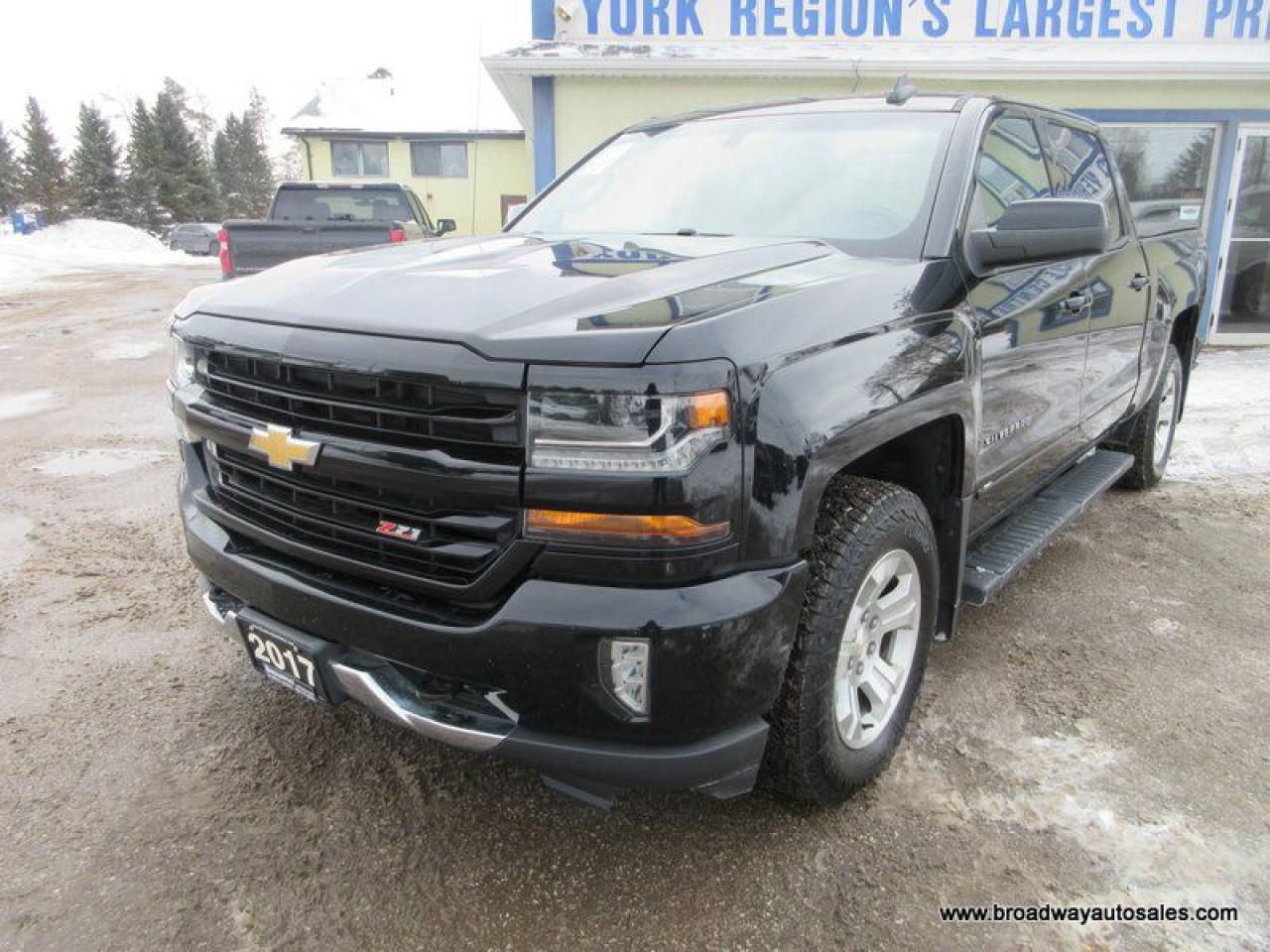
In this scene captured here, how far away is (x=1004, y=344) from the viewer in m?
2.80

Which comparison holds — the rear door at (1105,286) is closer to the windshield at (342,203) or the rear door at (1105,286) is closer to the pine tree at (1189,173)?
the pine tree at (1189,173)

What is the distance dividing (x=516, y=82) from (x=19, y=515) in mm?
6973

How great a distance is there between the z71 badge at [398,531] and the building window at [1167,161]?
397 inches

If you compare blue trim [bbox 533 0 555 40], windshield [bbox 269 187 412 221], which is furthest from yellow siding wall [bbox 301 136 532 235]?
blue trim [bbox 533 0 555 40]

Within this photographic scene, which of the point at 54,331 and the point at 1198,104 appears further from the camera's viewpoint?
the point at 54,331

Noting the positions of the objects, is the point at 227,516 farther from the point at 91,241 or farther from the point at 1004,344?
the point at 91,241

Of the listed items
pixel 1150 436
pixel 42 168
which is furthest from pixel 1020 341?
pixel 42 168

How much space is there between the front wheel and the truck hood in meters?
0.60

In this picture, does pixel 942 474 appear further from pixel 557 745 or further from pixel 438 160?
pixel 438 160

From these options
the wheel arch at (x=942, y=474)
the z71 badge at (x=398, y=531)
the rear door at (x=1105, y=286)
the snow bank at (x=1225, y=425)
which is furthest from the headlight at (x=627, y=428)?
the snow bank at (x=1225, y=425)

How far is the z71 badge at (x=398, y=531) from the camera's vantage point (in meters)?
1.96

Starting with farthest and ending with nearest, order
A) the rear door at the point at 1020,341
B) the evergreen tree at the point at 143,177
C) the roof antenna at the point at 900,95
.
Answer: the evergreen tree at the point at 143,177 → the roof antenna at the point at 900,95 → the rear door at the point at 1020,341

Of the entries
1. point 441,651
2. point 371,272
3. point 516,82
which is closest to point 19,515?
point 371,272

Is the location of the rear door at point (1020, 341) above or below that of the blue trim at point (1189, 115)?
below
